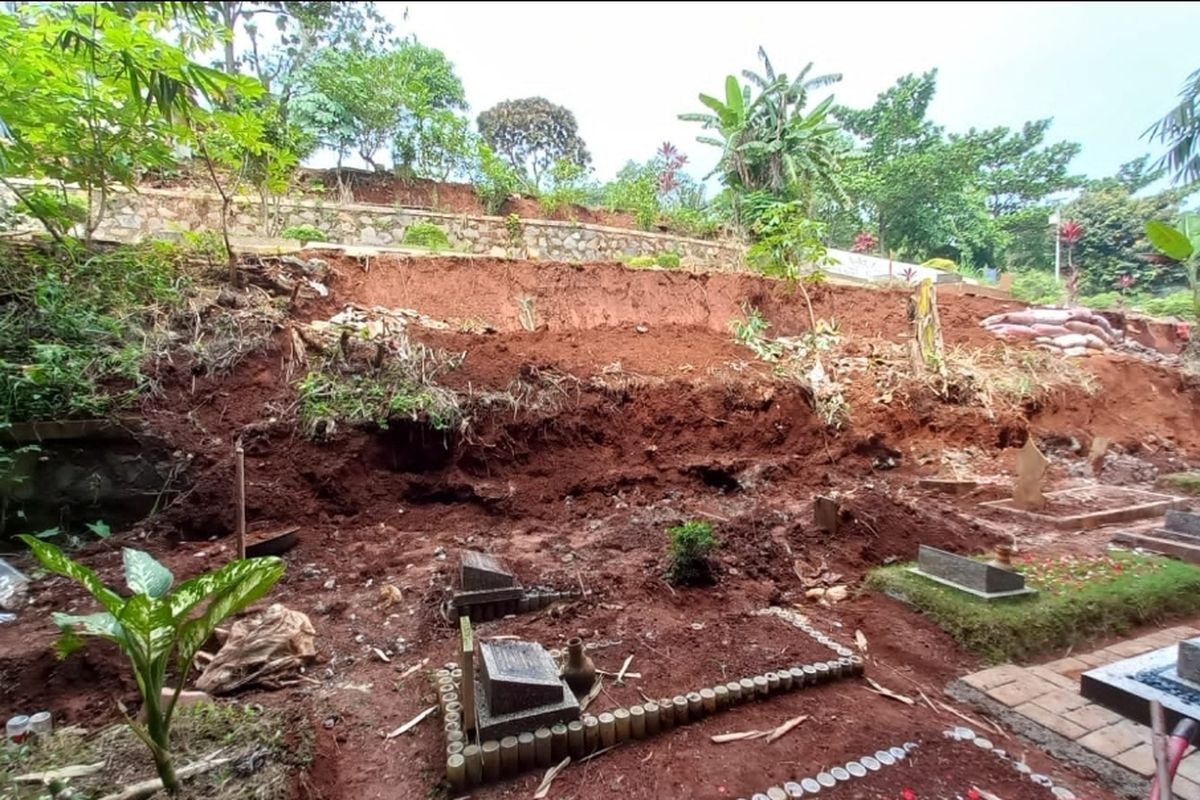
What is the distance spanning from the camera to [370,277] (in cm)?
640

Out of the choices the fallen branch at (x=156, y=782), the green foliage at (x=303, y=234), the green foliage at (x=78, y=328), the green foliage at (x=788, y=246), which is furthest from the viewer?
the green foliage at (x=788, y=246)

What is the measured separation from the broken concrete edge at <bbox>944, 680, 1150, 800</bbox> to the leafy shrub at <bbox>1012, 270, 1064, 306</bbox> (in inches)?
465

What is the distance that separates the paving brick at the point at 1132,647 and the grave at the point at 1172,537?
61.1 inches

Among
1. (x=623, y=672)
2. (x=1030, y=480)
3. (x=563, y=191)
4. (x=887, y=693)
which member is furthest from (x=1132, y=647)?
(x=563, y=191)

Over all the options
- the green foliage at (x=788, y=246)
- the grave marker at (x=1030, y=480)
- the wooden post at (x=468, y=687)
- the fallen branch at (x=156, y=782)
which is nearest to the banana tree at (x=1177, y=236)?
the grave marker at (x=1030, y=480)

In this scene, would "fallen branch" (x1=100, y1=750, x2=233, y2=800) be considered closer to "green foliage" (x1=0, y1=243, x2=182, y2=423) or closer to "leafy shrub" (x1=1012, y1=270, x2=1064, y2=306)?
"green foliage" (x1=0, y1=243, x2=182, y2=423)

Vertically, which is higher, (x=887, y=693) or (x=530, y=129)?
(x=530, y=129)

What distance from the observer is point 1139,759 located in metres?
1.97

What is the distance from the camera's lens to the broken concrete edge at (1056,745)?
186cm

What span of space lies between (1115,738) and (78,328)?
6990 mm

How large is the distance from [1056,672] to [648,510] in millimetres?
2991

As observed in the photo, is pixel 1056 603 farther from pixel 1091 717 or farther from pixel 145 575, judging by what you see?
pixel 145 575

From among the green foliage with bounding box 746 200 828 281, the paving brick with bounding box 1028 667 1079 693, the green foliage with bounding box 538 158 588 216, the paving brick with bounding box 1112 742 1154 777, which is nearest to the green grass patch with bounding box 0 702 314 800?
the paving brick with bounding box 1112 742 1154 777

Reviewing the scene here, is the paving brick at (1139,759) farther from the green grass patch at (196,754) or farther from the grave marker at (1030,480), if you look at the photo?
the grave marker at (1030,480)
